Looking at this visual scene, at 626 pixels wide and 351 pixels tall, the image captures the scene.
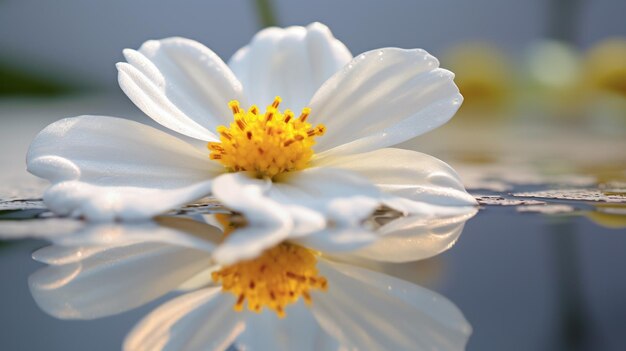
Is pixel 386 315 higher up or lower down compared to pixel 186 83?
lower down

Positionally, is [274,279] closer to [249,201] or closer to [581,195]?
[249,201]

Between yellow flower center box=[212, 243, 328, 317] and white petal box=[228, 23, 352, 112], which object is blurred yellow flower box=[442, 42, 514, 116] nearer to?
white petal box=[228, 23, 352, 112]

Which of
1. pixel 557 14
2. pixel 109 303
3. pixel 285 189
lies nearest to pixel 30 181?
pixel 285 189

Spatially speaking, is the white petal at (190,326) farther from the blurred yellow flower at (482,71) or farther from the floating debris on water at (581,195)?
the blurred yellow flower at (482,71)

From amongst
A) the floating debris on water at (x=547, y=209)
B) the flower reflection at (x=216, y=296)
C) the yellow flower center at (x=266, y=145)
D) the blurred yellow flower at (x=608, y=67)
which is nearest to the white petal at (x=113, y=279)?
the flower reflection at (x=216, y=296)

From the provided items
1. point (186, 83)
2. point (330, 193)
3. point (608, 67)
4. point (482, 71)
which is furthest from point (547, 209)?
point (482, 71)

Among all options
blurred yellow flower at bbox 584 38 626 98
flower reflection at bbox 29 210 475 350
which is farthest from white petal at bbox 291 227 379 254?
blurred yellow flower at bbox 584 38 626 98

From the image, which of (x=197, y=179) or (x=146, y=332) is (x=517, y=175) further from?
(x=146, y=332)
